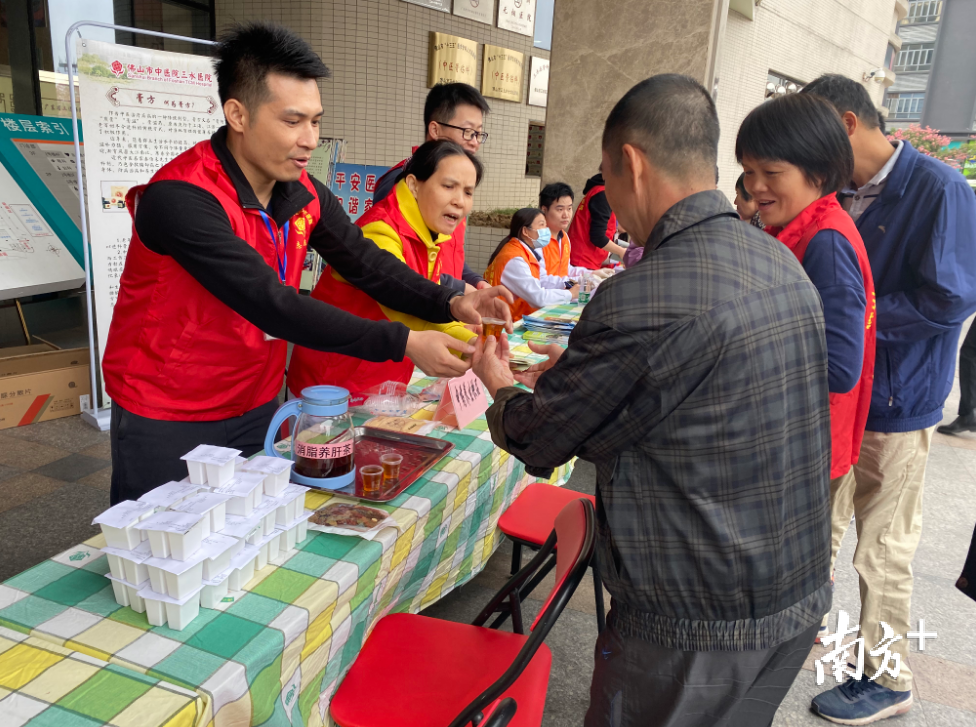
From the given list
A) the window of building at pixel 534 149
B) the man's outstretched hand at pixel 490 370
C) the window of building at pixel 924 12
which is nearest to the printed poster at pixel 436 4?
the window of building at pixel 534 149

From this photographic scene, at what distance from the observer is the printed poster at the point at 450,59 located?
8141 millimetres

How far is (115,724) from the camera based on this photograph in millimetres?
871

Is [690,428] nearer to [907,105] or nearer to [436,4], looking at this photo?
[436,4]

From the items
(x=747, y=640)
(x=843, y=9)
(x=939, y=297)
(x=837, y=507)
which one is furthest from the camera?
(x=843, y=9)

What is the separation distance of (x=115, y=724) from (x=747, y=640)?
0.96 m

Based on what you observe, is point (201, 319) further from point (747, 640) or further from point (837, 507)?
point (837, 507)

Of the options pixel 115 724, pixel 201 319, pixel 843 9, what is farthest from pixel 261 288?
pixel 843 9

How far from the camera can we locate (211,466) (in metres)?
1.18

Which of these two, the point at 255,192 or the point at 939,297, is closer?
the point at 255,192

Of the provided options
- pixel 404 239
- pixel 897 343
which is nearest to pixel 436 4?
pixel 404 239

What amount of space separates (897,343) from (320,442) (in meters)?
1.75

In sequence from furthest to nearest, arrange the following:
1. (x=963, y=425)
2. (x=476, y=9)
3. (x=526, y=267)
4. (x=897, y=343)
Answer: (x=476, y=9) → (x=963, y=425) → (x=526, y=267) → (x=897, y=343)

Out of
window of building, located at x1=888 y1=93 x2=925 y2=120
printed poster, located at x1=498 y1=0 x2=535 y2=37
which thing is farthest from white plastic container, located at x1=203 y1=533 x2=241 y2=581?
window of building, located at x1=888 y1=93 x2=925 y2=120

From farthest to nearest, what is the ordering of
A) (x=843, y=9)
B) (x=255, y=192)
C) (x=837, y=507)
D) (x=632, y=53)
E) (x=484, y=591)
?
(x=843, y=9) → (x=632, y=53) → (x=484, y=591) → (x=837, y=507) → (x=255, y=192)
